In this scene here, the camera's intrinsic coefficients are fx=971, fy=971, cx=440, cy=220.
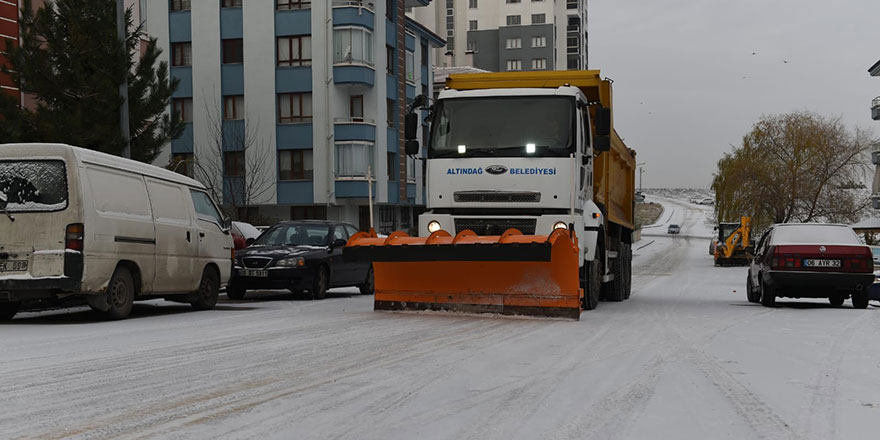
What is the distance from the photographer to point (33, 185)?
11.6m

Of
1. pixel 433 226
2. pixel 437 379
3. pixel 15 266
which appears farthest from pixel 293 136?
pixel 437 379

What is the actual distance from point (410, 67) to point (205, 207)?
42.1 meters

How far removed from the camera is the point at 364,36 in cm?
4872

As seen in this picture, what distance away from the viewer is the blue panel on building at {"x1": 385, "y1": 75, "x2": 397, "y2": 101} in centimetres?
5144

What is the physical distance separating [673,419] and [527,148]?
745 cm

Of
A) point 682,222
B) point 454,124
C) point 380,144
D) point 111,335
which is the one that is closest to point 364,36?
point 380,144

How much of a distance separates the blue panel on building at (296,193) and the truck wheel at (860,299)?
1380 inches

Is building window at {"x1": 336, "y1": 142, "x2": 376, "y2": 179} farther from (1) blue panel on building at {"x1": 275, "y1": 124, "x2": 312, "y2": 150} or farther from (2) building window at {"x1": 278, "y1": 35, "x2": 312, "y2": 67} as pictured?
(2) building window at {"x1": 278, "y1": 35, "x2": 312, "y2": 67}

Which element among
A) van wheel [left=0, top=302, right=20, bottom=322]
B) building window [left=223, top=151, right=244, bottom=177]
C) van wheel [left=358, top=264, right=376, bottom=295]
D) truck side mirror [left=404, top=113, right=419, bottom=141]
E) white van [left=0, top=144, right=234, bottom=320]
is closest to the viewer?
white van [left=0, top=144, right=234, bottom=320]

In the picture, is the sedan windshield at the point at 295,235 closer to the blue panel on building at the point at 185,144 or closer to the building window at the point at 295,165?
the building window at the point at 295,165

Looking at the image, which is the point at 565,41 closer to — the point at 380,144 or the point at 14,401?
the point at 380,144

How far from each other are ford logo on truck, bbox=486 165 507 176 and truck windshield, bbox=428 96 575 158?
6.9 inches

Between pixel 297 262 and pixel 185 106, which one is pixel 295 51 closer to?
pixel 185 106

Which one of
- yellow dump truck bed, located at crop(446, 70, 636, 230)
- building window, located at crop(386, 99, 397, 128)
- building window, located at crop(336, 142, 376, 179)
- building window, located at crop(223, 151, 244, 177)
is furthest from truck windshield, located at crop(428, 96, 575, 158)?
building window, located at crop(386, 99, 397, 128)
